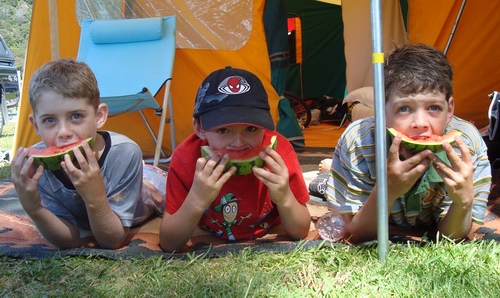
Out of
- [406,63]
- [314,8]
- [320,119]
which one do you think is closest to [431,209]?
[406,63]

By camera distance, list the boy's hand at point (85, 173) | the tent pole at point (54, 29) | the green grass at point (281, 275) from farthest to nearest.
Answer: the tent pole at point (54, 29) < the boy's hand at point (85, 173) < the green grass at point (281, 275)

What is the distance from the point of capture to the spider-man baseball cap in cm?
197

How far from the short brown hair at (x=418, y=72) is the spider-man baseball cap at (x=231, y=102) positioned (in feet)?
1.95

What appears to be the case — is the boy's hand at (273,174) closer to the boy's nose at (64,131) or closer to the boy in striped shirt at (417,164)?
the boy in striped shirt at (417,164)

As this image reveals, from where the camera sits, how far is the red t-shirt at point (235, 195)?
2.22 metres

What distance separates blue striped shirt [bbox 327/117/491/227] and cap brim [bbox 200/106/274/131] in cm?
47

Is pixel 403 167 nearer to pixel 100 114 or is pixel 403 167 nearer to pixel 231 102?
pixel 231 102

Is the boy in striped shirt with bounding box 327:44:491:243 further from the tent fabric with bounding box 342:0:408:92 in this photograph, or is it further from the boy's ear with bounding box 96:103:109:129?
the tent fabric with bounding box 342:0:408:92

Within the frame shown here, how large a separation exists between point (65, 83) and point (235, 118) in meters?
0.87

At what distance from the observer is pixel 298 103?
25.7ft

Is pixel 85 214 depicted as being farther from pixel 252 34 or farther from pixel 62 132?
pixel 252 34

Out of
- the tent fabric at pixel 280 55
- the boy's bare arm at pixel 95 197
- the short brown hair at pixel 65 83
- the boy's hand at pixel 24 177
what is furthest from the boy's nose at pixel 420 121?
the tent fabric at pixel 280 55

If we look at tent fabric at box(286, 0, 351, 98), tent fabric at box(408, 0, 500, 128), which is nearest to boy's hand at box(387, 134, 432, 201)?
tent fabric at box(408, 0, 500, 128)

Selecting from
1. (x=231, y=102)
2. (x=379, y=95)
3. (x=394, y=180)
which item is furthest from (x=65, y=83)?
(x=394, y=180)
